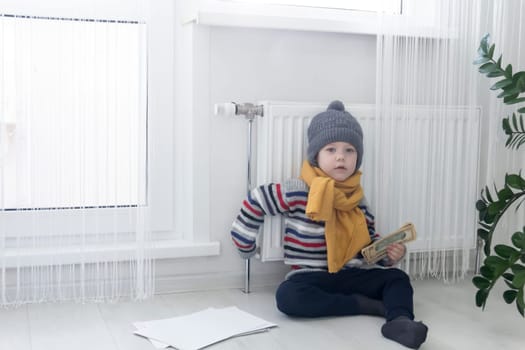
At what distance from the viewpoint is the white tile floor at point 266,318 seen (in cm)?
173

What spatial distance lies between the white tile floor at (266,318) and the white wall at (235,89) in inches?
3.7

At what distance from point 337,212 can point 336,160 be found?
157 millimetres

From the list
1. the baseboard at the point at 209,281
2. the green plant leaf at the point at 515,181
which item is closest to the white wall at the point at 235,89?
the baseboard at the point at 209,281

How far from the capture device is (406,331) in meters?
1.75

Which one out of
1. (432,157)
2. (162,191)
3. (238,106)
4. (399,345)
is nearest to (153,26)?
(238,106)

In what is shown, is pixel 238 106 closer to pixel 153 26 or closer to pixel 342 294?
pixel 153 26

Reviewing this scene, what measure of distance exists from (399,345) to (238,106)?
Result: 0.83 metres

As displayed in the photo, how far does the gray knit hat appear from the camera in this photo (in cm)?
204

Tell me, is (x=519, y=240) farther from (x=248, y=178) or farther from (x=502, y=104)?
(x=248, y=178)

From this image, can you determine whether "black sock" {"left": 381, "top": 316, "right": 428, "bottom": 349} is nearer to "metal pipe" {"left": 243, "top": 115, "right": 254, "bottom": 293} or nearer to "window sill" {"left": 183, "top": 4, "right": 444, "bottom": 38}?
"metal pipe" {"left": 243, "top": 115, "right": 254, "bottom": 293}

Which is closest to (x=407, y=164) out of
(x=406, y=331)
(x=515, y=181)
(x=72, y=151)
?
(x=515, y=181)

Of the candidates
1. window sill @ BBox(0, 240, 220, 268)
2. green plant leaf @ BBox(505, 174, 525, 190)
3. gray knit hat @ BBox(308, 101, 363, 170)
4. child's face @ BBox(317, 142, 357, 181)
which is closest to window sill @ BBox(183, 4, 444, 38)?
gray knit hat @ BBox(308, 101, 363, 170)

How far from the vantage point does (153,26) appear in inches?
84.6

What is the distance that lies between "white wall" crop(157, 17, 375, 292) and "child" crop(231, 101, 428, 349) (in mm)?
148
